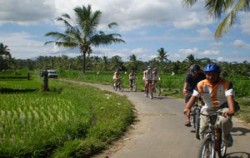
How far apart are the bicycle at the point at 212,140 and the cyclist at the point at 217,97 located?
9 centimetres

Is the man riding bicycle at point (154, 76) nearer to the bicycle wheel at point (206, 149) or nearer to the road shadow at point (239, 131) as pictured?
the road shadow at point (239, 131)

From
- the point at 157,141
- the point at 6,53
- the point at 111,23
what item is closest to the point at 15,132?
the point at 157,141

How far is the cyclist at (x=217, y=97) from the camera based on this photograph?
6.03 m

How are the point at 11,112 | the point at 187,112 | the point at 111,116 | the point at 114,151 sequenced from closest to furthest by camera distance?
1. the point at 187,112
2. the point at 114,151
3. the point at 111,116
4. the point at 11,112

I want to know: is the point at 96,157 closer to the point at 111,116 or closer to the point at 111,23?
the point at 111,116

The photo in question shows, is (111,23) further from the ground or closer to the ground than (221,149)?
further from the ground

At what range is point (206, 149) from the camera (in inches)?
230

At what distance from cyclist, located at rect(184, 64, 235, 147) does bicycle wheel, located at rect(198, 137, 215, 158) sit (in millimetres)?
360

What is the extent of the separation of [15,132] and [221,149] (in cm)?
535

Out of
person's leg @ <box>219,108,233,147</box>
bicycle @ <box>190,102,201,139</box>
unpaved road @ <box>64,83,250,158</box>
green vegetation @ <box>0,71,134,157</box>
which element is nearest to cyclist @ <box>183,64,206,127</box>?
bicycle @ <box>190,102,201,139</box>

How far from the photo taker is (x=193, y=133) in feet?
31.0

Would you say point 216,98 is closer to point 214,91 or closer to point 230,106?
point 214,91

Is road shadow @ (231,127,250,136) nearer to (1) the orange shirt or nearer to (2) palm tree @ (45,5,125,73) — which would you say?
(1) the orange shirt

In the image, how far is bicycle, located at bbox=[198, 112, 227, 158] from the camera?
578cm
